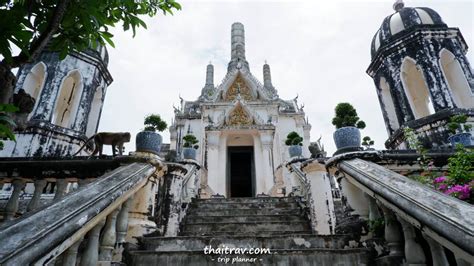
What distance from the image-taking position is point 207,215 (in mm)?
5848

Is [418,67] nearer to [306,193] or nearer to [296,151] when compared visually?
[296,151]

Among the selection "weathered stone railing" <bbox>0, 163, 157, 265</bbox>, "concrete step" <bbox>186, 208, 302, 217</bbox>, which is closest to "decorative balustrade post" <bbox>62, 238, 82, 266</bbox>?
"weathered stone railing" <bbox>0, 163, 157, 265</bbox>

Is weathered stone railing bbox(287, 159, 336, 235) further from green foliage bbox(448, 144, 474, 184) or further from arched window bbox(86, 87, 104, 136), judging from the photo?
arched window bbox(86, 87, 104, 136)

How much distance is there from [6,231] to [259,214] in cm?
465

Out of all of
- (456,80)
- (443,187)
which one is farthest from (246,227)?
(456,80)

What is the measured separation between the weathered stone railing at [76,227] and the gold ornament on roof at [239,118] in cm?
999

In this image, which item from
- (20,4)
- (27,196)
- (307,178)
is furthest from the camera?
(27,196)

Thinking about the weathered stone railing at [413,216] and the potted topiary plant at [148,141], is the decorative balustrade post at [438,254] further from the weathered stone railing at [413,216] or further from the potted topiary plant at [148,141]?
the potted topiary plant at [148,141]

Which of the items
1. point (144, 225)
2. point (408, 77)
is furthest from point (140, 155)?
point (408, 77)

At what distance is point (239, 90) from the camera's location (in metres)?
14.9

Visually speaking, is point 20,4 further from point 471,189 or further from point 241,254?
point 471,189

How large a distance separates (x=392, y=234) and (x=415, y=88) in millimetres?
9828

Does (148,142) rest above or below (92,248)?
above

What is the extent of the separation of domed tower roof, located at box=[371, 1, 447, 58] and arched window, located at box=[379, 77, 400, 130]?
1397mm
